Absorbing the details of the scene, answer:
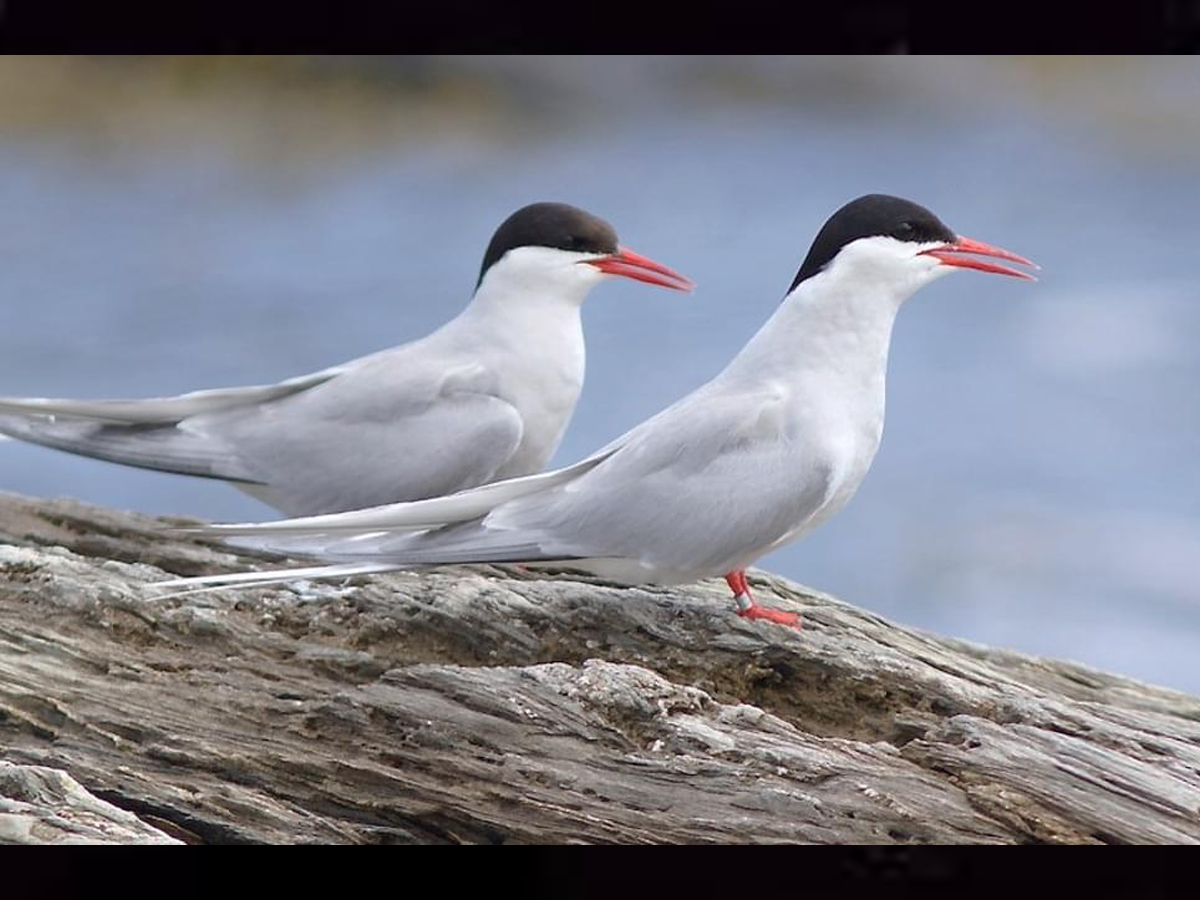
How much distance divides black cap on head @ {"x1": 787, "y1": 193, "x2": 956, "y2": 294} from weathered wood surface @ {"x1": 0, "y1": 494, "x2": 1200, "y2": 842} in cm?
82

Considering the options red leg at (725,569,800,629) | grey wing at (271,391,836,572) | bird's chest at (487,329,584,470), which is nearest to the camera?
grey wing at (271,391,836,572)

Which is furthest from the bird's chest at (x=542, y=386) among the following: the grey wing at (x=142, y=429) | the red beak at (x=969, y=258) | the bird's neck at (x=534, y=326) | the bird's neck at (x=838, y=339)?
the red beak at (x=969, y=258)

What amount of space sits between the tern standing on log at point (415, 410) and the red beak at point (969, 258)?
0.57 m

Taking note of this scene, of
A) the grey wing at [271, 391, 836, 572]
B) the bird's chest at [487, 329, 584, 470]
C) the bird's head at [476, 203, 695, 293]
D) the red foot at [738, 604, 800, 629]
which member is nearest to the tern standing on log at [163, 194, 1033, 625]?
the grey wing at [271, 391, 836, 572]

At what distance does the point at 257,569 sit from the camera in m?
3.90

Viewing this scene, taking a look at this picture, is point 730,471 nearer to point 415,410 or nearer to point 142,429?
point 415,410

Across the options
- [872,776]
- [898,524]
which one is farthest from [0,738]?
[898,524]

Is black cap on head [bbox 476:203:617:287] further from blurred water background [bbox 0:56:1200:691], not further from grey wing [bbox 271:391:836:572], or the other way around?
grey wing [bbox 271:391:836:572]

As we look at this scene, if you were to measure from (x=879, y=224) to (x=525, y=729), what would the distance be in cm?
126

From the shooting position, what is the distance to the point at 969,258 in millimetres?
3631

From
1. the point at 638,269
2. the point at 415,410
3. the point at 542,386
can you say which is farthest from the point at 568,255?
the point at 415,410

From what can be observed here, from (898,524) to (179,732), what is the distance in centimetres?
173

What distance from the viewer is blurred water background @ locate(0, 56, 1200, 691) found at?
4031 millimetres
